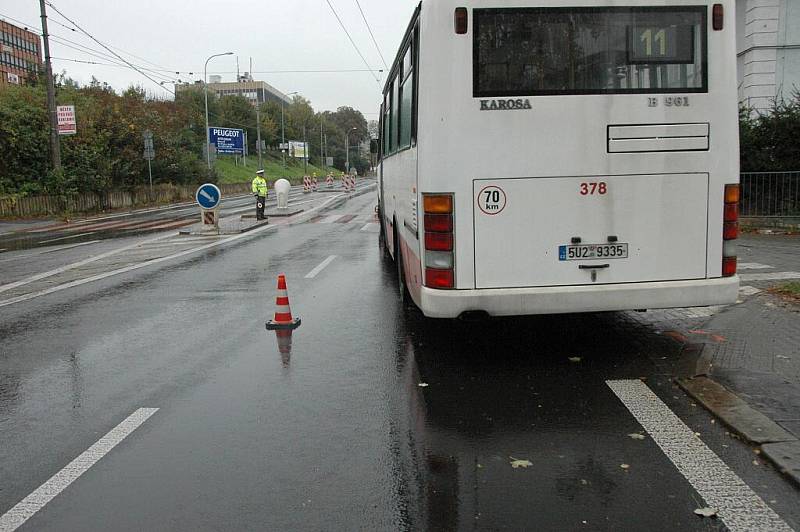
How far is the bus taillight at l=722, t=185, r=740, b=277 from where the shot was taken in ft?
19.8

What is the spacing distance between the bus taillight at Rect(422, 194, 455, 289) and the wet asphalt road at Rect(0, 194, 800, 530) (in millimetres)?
830

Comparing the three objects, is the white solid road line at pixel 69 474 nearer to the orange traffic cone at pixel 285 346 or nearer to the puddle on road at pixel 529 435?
the orange traffic cone at pixel 285 346

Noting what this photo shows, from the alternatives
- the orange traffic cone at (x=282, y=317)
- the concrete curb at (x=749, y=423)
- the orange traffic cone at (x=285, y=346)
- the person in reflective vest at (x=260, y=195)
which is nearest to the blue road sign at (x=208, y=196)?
the person in reflective vest at (x=260, y=195)

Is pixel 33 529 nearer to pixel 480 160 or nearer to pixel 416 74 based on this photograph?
pixel 480 160

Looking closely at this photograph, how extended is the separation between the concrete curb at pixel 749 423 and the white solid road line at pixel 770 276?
18.4ft

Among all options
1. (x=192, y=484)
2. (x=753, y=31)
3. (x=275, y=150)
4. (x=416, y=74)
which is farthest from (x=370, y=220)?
(x=275, y=150)

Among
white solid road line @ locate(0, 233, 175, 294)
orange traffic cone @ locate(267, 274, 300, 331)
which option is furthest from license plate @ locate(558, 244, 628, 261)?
white solid road line @ locate(0, 233, 175, 294)

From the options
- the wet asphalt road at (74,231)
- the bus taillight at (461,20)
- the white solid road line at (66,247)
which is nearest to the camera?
the bus taillight at (461,20)

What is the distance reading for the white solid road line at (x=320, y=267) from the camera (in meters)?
12.2

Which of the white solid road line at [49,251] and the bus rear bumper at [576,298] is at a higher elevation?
the bus rear bumper at [576,298]

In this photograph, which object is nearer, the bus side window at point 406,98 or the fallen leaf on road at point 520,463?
the fallen leaf on road at point 520,463

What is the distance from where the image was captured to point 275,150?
11056 centimetres

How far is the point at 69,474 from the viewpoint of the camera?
4.24 meters

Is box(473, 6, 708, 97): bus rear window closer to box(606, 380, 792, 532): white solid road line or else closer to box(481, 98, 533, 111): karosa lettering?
box(481, 98, 533, 111): karosa lettering
